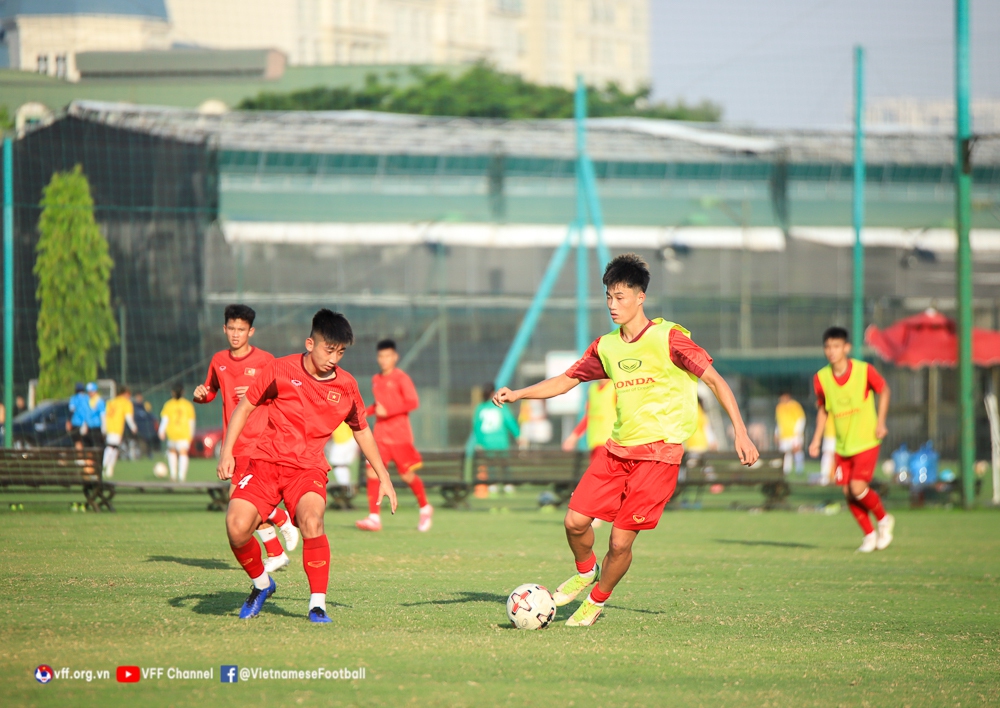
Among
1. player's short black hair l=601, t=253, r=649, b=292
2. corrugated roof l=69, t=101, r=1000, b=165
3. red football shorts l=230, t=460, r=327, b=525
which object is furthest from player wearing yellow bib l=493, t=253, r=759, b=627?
corrugated roof l=69, t=101, r=1000, b=165

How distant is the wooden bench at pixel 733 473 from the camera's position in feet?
62.5

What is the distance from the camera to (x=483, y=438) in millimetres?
20438

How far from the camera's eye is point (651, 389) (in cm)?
748

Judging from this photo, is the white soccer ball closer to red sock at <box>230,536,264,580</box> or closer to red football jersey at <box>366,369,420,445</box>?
red sock at <box>230,536,264,580</box>

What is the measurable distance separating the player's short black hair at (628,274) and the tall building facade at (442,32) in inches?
1238

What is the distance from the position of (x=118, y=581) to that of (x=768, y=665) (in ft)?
16.4

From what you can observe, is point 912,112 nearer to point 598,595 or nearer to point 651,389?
point 651,389

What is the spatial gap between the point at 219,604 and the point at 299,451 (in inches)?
52.7

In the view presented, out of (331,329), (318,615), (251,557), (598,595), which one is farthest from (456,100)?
(318,615)

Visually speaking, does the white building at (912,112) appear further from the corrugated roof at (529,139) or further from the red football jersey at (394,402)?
the red football jersey at (394,402)

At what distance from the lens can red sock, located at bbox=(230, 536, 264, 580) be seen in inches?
290

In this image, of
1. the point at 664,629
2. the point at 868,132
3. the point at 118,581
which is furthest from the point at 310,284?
the point at 664,629

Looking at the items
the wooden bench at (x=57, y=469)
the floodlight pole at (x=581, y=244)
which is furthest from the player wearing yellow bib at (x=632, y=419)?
the floodlight pole at (x=581, y=244)

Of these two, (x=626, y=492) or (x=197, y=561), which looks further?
(x=197, y=561)
